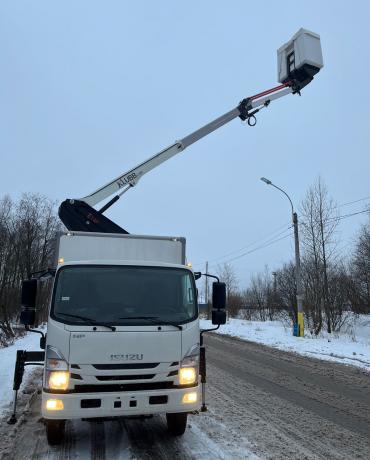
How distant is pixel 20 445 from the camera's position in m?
5.66

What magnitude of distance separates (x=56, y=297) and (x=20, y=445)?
199cm

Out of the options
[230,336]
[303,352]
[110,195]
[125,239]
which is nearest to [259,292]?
[230,336]

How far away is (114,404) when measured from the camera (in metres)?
5.19

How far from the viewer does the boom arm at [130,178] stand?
30.2 ft

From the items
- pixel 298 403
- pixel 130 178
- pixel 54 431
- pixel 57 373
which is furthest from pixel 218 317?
pixel 130 178

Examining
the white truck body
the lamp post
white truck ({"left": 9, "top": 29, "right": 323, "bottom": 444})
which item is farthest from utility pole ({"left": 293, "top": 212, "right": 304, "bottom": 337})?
the white truck body

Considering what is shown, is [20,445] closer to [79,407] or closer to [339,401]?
[79,407]

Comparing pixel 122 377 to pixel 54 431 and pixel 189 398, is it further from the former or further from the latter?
pixel 54 431

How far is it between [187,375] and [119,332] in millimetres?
1056

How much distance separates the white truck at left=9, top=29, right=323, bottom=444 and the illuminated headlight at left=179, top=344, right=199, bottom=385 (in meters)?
0.01

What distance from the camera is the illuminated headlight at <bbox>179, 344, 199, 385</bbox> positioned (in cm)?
552

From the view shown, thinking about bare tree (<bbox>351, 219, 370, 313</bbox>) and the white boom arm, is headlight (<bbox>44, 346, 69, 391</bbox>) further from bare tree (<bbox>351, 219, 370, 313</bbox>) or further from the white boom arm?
bare tree (<bbox>351, 219, 370, 313</bbox>)

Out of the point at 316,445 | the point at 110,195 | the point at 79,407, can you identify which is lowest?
the point at 316,445

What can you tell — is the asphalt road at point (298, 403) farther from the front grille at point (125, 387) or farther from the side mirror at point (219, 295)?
the side mirror at point (219, 295)
